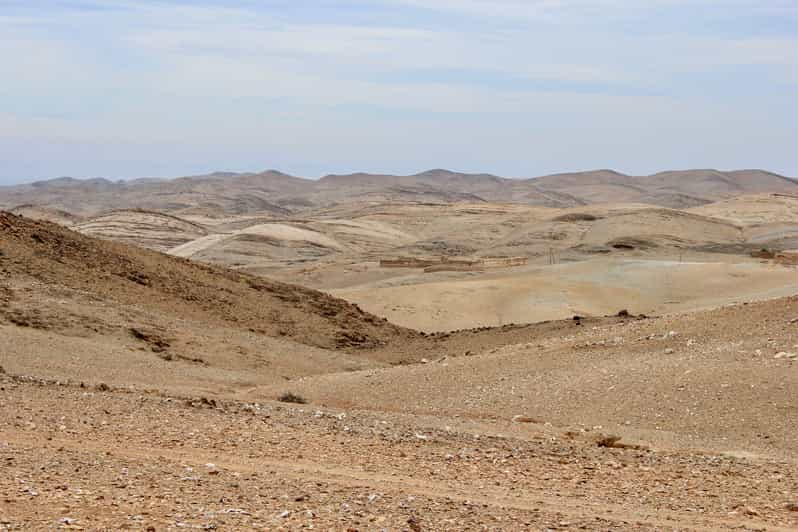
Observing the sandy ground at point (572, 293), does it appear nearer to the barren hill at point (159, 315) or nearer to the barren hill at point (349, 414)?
the barren hill at point (159, 315)

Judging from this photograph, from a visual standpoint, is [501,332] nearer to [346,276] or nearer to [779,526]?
[779,526]

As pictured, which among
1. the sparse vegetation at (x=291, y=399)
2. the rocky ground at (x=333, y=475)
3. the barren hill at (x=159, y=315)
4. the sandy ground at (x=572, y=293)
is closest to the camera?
the rocky ground at (x=333, y=475)

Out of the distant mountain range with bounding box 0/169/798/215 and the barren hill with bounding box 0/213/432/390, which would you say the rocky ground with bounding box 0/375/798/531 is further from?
the distant mountain range with bounding box 0/169/798/215

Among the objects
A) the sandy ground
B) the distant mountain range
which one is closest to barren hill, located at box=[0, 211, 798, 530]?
the sandy ground

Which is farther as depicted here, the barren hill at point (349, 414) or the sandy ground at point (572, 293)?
the sandy ground at point (572, 293)

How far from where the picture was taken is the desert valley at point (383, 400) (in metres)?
6.76

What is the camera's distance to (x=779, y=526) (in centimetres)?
689

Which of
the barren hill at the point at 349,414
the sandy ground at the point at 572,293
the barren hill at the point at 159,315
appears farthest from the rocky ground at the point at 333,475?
the sandy ground at the point at 572,293

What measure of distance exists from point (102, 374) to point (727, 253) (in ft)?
132

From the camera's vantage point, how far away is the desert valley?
676 cm

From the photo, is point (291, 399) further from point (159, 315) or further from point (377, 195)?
point (377, 195)

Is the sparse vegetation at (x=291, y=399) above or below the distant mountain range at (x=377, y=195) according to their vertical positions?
below

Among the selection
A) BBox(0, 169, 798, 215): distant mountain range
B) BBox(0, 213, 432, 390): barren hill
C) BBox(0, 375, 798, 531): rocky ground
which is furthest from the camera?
BBox(0, 169, 798, 215): distant mountain range

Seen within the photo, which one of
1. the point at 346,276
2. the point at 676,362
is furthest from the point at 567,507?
the point at 346,276
